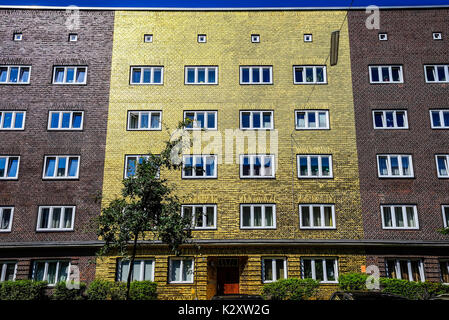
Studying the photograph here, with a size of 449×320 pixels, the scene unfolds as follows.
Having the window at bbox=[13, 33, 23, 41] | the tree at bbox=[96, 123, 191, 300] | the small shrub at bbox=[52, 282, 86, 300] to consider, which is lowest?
the small shrub at bbox=[52, 282, 86, 300]

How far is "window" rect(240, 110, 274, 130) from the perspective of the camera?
86.5 feet

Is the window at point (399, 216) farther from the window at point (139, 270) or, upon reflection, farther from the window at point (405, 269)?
the window at point (139, 270)

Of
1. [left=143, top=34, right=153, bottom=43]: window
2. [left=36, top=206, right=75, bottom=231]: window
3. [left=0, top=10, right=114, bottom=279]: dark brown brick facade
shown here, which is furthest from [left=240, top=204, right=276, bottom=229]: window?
[left=143, top=34, right=153, bottom=43]: window

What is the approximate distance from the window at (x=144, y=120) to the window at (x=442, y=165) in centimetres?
1803

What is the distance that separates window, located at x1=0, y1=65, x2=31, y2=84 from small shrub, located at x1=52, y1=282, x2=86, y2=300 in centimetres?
1371

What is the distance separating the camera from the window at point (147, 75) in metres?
27.2

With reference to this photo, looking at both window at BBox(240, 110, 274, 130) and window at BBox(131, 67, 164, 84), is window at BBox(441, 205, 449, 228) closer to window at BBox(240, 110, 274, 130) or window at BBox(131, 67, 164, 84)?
window at BBox(240, 110, 274, 130)

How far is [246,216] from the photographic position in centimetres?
2488

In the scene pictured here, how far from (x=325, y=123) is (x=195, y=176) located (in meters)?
9.25

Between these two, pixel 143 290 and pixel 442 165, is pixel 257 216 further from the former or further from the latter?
pixel 442 165

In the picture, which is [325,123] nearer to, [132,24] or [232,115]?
[232,115]

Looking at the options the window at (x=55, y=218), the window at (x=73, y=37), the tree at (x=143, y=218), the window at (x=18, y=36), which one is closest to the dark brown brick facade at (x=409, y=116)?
the tree at (x=143, y=218)

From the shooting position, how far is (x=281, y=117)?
26406 mm
